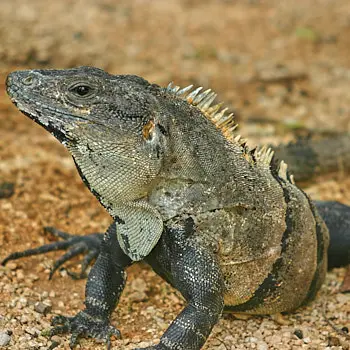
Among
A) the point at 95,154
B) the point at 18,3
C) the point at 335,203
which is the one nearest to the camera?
the point at 95,154

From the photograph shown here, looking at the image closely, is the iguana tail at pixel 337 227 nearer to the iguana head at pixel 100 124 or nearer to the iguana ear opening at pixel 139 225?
the iguana ear opening at pixel 139 225

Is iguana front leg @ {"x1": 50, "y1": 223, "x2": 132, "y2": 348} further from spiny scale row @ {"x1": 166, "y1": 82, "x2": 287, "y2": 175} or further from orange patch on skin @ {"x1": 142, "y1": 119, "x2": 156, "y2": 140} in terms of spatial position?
spiny scale row @ {"x1": 166, "y1": 82, "x2": 287, "y2": 175}

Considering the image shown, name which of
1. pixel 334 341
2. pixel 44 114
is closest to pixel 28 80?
pixel 44 114

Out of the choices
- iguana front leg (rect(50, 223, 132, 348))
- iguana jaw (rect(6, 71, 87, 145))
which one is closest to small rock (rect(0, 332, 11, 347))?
iguana front leg (rect(50, 223, 132, 348))

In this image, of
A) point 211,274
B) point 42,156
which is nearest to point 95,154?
point 211,274

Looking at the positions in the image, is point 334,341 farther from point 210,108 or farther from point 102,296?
point 210,108

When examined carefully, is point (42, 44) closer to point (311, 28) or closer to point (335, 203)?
point (311, 28)
